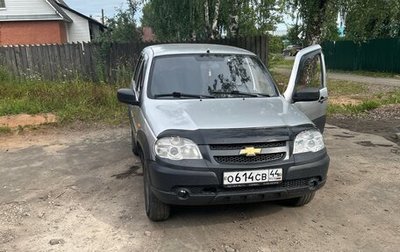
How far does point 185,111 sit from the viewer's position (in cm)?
433

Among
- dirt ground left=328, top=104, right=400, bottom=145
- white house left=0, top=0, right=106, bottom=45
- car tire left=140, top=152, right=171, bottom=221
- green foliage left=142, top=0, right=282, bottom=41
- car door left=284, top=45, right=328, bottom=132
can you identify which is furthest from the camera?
white house left=0, top=0, right=106, bottom=45

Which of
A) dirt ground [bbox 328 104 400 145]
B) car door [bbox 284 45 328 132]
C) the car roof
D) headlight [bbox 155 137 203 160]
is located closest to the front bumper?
headlight [bbox 155 137 203 160]

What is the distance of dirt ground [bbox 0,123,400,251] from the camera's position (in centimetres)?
388

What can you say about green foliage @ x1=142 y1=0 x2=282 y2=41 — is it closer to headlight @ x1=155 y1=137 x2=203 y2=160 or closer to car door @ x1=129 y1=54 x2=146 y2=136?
car door @ x1=129 y1=54 x2=146 y2=136

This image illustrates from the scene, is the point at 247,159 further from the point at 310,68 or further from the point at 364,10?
the point at 364,10

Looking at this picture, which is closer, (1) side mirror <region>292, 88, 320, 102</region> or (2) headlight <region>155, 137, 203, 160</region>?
(2) headlight <region>155, 137, 203, 160</region>

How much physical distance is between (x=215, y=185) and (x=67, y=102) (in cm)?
799

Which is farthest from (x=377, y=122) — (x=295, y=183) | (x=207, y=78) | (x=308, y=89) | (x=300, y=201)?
(x=295, y=183)

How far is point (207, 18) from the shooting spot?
16.0 m

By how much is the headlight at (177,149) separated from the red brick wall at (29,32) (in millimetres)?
27552

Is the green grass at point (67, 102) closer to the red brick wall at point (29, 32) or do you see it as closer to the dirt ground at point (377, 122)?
the dirt ground at point (377, 122)

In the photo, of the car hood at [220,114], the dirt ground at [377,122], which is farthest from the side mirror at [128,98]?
the dirt ground at [377,122]

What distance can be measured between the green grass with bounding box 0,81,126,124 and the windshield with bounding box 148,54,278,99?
475cm

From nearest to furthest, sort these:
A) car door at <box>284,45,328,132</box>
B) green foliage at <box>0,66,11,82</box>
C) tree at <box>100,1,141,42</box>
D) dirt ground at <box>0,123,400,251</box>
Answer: dirt ground at <box>0,123,400,251</box>, car door at <box>284,45,328,132</box>, green foliage at <box>0,66,11,82</box>, tree at <box>100,1,141,42</box>
